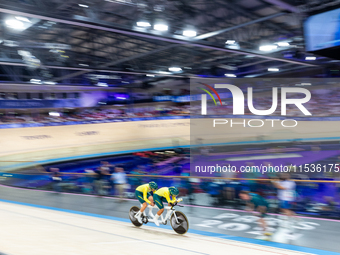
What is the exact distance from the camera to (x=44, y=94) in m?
18.9

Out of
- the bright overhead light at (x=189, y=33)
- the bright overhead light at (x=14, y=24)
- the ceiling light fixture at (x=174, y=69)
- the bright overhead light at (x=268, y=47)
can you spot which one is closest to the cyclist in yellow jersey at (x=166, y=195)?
the bright overhead light at (x=189, y=33)

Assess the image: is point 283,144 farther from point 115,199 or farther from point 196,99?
point 115,199

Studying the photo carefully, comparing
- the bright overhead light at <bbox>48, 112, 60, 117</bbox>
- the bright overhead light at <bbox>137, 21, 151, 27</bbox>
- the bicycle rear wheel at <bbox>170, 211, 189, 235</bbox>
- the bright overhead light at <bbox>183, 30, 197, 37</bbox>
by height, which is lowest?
the bicycle rear wheel at <bbox>170, 211, 189, 235</bbox>

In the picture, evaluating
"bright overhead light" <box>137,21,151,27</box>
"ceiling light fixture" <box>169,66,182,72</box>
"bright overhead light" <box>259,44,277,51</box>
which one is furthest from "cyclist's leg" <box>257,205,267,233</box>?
"ceiling light fixture" <box>169,66,182,72</box>

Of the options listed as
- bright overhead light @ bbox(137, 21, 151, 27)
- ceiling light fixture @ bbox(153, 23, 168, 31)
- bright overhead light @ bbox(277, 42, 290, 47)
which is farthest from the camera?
bright overhead light @ bbox(277, 42, 290, 47)

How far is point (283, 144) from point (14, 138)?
14.2 m

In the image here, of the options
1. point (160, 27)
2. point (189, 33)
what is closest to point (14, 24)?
point (160, 27)

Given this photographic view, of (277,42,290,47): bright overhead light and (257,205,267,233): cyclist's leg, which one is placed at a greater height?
(277,42,290,47): bright overhead light

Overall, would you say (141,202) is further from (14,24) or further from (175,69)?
(175,69)

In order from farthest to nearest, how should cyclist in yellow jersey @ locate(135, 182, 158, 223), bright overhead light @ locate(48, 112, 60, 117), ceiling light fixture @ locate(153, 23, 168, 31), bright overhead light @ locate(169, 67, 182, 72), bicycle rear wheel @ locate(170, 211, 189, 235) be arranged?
bright overhead light @ locate(48, 112, 60, 117) → bright overhead light @ locate(169, 67, 182, 72) → ceiling light fixture @ locate(153, 23, 168, 31) → cyclist in yellow jersey @ locate(135, 182, 158, 223) → bicycle rear wheel @ locate(170, 211, 189, 235)

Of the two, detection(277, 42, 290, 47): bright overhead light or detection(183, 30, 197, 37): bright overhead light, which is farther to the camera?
detection(277, 42, 290, 47): bright overhead light

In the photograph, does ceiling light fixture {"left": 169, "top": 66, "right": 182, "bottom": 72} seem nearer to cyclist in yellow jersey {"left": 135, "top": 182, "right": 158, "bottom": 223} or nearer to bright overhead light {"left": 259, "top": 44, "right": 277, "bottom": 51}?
bright overhead light {"left": 259, "top": 44, "right": 277, "bottom": 51}

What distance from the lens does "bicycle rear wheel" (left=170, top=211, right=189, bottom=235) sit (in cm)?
466

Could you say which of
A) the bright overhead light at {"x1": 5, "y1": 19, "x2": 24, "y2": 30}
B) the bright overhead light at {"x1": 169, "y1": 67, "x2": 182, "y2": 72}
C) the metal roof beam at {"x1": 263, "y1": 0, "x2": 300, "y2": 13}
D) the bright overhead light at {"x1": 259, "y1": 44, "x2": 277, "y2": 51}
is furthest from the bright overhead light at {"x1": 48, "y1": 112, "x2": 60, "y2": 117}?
the metal roof beam at {"x1": 263, "y1": 0, "x2": 300, "y2": 13}
